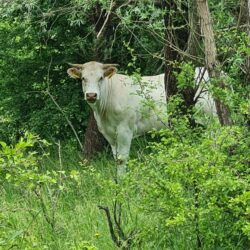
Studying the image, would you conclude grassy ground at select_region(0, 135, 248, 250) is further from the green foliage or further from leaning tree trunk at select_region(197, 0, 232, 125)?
leaning tree trunk at select_region(197, 0, 232, 125)

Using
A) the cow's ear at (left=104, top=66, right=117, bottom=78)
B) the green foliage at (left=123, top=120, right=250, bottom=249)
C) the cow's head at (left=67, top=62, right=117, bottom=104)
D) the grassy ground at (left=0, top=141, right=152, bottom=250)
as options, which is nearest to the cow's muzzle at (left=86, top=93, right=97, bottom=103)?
the cow's head at (left=67, top=62, right=117, bottom=104)

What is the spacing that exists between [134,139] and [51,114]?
1.39 meters

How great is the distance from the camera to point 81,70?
9.75m

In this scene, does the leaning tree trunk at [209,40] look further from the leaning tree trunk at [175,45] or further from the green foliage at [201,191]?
the leaning tree trunk at [175,45]

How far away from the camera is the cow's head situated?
9510 millimetres

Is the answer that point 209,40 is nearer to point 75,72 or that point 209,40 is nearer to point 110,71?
point 110,71

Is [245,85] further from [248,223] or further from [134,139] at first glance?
[134,139]

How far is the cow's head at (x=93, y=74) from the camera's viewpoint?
951cm

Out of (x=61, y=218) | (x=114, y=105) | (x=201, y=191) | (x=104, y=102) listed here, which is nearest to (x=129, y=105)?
(x=114, y=105)

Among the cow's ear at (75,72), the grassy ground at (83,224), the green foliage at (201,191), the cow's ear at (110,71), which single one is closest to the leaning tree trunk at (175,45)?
the grassy ground at (83,224)

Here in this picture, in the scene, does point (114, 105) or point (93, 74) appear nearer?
point (93, 74)

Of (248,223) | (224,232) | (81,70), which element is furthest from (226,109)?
(81,70)

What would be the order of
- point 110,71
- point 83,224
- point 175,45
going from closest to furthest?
point 83,224
point 175,45
point 110,71

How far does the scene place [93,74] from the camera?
9.61 m
